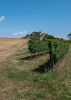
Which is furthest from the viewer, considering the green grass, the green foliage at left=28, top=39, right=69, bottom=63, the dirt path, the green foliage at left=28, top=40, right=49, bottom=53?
the dirt path

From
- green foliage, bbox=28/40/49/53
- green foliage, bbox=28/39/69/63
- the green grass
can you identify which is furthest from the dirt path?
the green grass

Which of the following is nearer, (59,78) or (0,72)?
(59,78)

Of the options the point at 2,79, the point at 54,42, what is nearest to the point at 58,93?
the point at 2,79

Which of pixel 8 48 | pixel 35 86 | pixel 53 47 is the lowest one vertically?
pixel 35 86

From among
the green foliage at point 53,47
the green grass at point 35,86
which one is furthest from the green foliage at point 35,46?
the green grass at point 35,86

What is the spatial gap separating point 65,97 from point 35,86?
4.29 meters

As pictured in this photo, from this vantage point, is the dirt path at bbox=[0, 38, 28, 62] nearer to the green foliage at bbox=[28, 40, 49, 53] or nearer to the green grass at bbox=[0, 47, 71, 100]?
the green foliage at bbox=[28, 40, 49, 53]

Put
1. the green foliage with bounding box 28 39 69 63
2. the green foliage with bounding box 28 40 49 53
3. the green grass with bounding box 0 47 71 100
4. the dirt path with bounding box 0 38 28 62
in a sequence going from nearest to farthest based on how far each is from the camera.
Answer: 1. the green grass with bounding box 0 47 71 100
2. the green foliage with bounding box 28 39 69 63
3. the green foliage with bounding box 28 40 49 53
4. the dirt path with bounding box 0 38 28 62

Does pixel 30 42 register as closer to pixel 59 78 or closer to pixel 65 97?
pixel 59 78

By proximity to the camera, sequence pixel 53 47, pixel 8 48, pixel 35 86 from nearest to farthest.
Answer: pixel 35 86 → pixel 53 47 → pixel 8 48

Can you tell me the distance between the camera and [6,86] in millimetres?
22844

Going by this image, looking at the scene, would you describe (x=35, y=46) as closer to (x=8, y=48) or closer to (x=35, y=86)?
(x=8, y=48)

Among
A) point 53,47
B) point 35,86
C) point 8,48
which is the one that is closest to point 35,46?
point 53,47

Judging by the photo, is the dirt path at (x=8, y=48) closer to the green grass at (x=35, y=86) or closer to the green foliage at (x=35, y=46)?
the green foliage at (x=35, y=46)
